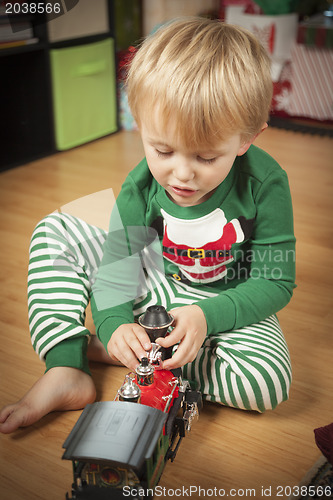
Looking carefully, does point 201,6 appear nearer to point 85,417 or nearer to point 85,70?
point 85,70

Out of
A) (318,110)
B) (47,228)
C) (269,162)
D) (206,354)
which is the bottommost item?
(318,110)

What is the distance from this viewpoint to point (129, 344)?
2.42 ft

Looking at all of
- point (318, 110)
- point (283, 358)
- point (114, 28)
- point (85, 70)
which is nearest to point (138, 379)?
point (283, 358)

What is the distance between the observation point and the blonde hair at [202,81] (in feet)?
2.17

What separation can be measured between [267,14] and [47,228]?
1.75 meters

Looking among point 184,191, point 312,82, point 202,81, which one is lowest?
point 312,82

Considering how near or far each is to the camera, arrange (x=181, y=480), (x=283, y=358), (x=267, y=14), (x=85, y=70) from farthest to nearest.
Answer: (x=267, y=14), (x=85, y=70), (x=283, y=358), (x=181, y=480)

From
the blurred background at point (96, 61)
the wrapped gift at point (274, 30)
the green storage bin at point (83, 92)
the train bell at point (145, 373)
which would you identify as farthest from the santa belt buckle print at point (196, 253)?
the wrapped gift at point (274, 30)

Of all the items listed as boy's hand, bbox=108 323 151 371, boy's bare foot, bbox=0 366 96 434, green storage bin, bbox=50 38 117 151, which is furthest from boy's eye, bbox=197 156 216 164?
green storage bin, bbox=50 38 117 151

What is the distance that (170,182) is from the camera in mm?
718

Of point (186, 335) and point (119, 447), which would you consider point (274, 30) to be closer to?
point (186, 335)

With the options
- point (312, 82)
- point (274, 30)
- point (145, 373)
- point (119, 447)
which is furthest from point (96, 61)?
point (119, 447)

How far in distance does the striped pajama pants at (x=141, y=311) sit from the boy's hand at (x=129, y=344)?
0.11 metres

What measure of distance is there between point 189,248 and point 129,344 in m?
0.19
